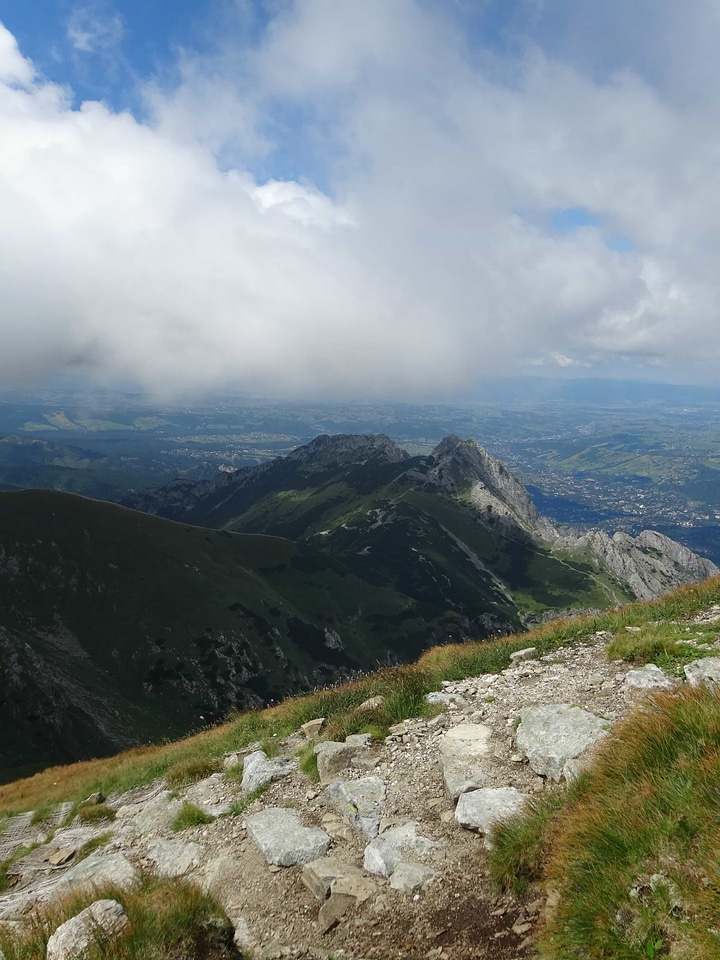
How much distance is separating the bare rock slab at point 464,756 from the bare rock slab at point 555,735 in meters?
0.89

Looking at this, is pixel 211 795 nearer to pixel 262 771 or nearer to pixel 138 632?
pixel 262 771

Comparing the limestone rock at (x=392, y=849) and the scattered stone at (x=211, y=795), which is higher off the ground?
the limestone rock at (x=392, y=849)

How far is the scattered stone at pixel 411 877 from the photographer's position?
22.9 ft

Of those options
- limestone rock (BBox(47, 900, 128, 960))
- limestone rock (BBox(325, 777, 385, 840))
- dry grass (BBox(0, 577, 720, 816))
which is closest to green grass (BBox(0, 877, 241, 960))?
limestone rock (BBox(47, 900, 128, 960))

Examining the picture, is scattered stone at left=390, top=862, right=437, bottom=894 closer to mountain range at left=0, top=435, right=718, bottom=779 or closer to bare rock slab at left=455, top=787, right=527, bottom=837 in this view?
bare rock slab at left=455, top=787, right=527, bottom=837

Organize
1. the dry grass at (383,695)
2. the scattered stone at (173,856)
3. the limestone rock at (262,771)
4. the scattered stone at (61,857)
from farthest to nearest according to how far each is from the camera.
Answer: the dry grass at (383,695)
the scattered stone at (61,857)
the limestone rock at (262,771)
the scattered stone at (173,856)

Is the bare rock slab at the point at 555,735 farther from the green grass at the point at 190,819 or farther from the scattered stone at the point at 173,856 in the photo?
the green grass at the point at 190,819

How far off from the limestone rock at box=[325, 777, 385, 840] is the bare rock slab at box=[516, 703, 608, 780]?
3142 mm

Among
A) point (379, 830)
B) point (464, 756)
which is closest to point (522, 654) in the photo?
point (464, 756)

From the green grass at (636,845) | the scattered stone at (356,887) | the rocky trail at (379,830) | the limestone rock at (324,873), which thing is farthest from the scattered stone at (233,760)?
the green grass at (636,845)

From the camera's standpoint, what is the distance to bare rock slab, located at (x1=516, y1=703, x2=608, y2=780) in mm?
8672

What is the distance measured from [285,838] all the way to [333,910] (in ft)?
6.62

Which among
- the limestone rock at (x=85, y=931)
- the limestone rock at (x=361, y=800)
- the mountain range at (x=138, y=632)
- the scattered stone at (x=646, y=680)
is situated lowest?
the mountain range at (x=138, y=632)

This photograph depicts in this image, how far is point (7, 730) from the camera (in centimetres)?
7356
